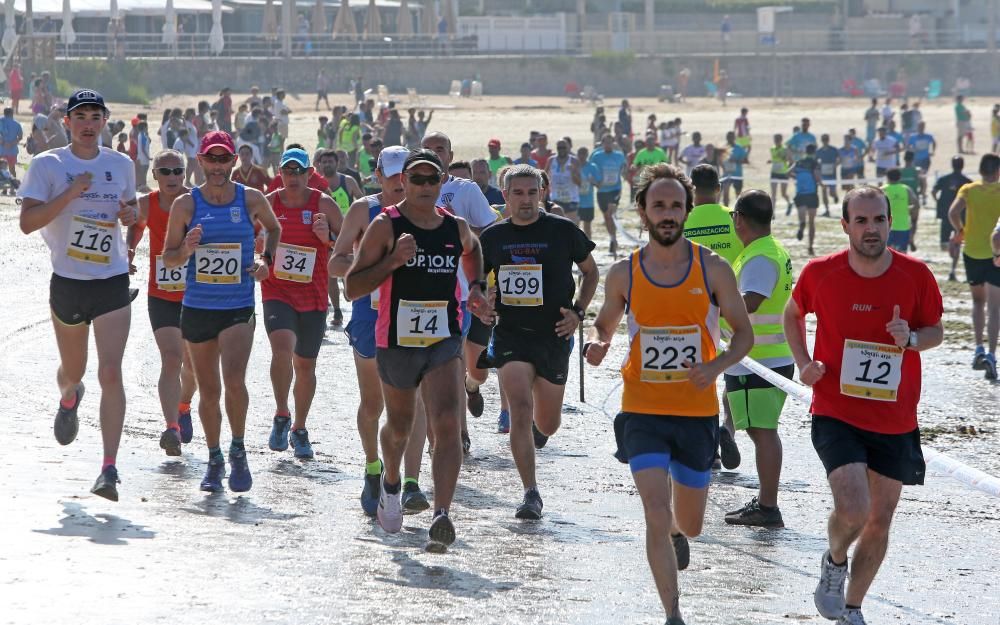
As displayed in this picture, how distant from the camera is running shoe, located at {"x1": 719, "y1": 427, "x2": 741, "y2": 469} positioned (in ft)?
31.6

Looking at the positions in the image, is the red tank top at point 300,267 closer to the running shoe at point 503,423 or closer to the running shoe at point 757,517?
the running shoe at point 503,423

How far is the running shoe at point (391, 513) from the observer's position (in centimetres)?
755

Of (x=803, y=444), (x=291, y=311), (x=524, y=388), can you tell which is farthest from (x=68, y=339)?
(x=803, y=444)

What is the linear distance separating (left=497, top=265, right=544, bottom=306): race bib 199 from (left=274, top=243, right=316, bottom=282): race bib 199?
1609 millimetres

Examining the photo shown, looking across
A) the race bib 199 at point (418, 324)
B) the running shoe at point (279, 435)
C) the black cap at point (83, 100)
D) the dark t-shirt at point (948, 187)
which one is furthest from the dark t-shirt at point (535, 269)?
the dark t-shirt at point (948, 187)

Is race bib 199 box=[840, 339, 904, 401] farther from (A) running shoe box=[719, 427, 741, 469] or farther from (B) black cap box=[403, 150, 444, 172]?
(A) running shoe box=[719, 427, 741, 469]

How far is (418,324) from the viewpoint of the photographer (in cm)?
733

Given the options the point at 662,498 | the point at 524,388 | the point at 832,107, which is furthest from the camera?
the point at 832,107

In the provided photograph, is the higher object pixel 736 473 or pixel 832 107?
pixel 832 107

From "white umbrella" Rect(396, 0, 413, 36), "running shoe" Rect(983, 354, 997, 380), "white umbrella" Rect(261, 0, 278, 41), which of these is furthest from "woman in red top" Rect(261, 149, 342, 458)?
"white umbrella" Rect(396, 0, 413, 36)

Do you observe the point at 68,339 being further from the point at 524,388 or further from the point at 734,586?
the point at 734,586

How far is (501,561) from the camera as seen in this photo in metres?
7.20

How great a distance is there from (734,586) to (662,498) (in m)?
1.01

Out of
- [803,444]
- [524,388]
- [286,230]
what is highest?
[286,230]
